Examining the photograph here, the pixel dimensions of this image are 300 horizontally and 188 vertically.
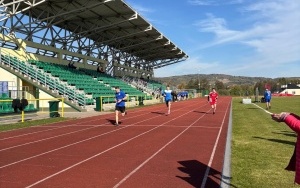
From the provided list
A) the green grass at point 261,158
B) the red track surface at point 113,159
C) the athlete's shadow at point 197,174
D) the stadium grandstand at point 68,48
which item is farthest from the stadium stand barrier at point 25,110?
the athlete's shadow at point 197,174

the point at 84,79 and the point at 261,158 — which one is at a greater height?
the point at 84,79

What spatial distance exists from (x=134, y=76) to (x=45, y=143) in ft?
160

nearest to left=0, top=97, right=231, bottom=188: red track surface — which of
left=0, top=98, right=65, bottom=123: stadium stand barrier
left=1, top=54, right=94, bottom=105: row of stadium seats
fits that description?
left=0, top=98, right=65, bottom=123: stadium stand barrier

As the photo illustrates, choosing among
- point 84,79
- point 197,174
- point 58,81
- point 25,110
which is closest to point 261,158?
point 197,174

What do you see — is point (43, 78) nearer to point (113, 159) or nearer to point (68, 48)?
point (68, 48)

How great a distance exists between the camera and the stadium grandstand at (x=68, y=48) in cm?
2606

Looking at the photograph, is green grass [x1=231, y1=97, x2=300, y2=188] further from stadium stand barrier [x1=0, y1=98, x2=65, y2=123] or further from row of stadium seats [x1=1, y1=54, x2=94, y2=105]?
row of stadium seats [x1=1, y1=54, x2=94, y2=105]

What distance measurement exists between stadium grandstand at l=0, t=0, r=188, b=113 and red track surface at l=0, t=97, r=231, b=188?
8764 mm

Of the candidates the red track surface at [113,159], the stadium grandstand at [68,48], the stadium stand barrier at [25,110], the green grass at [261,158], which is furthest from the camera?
the stadium grandstand at [68,48]

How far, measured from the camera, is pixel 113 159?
823 cm

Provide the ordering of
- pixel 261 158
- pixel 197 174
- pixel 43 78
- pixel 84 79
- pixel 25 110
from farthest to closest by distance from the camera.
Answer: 1. pixel 84 79
2. pixel 43 78
3. pixel 25 110
4. pixel 261 158
5. pixel 197 174

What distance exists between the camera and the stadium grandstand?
26062mm

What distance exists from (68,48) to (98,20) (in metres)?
5.44

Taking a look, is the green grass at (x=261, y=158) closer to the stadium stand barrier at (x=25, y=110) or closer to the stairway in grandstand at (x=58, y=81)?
the stadium stand barrier at (x=25, y=110)
